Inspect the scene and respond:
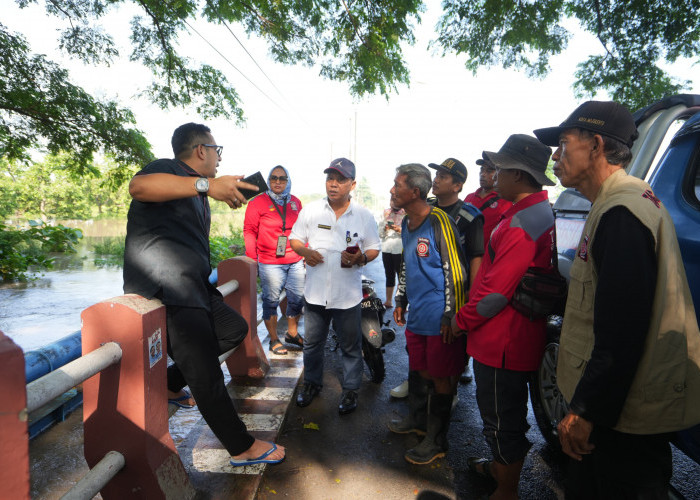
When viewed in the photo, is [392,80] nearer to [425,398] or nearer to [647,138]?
[647,138]

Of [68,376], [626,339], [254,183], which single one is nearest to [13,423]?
[68,376]

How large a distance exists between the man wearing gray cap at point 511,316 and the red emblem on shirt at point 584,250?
0.47m

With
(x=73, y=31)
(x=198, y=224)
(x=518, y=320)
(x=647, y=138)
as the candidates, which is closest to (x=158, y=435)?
(x=198, y=224)

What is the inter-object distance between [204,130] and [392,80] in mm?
5002

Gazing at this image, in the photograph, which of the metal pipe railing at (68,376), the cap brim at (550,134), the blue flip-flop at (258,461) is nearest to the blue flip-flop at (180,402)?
the blue flip-flop at (258,461)

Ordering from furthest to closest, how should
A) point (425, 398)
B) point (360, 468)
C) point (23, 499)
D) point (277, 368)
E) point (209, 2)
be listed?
point (209, 2)
point (277, 368)
point (425, 398)
point (360, 468)
point (23, 499)

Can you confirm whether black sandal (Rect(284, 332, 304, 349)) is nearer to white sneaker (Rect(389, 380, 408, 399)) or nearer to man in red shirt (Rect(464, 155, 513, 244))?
white sneaker (Rect(389, 380, 408, 399))

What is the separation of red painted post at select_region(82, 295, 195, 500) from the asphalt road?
2.39ft

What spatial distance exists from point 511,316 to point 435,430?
1139mm

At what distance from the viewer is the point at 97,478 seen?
166 centimetres

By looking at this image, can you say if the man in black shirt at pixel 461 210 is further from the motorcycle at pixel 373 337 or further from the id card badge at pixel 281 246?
the id card badge at pixel 281 246

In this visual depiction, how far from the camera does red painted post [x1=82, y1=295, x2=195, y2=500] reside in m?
1.79

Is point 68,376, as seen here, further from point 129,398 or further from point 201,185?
point 201,185

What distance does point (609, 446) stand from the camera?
1.44 m
